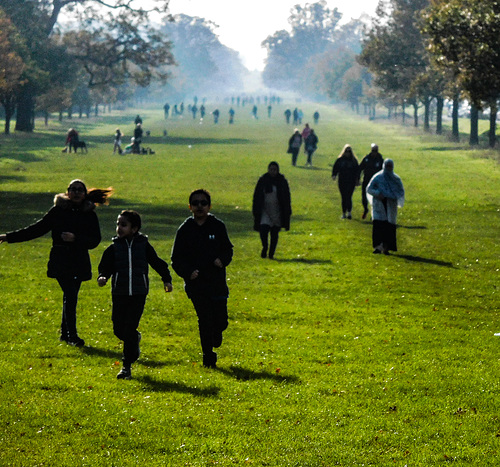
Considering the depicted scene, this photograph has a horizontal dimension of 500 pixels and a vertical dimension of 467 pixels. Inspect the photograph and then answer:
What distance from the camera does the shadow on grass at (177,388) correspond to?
29.0 ft

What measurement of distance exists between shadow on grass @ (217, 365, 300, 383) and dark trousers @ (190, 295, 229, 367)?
20 cm

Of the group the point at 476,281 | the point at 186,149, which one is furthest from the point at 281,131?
the point at 476,281

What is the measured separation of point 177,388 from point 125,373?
2.21ft

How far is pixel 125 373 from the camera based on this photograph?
370 inches

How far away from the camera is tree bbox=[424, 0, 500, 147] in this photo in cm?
2936

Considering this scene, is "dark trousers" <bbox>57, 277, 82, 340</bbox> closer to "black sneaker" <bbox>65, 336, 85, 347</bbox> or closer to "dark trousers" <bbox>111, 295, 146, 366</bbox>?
"black sneaker" <bbox>65, 336, 85, 347</bbox>

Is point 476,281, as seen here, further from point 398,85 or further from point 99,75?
point 99,75

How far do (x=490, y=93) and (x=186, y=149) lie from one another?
90.2ft

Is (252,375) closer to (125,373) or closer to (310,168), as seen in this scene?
(125,373)

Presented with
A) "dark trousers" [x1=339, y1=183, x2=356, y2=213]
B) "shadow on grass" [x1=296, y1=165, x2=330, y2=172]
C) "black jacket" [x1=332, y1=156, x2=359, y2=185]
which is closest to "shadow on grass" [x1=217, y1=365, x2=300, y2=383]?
"black jacket" [x1=332, y1=156, x2=359, y2=185]

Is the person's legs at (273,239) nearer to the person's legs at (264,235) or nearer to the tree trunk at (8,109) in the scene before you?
the person's legs at (264,235)

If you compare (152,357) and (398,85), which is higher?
(398,85)

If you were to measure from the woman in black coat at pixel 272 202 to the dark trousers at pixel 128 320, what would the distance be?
824cm

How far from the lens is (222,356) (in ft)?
35.3
